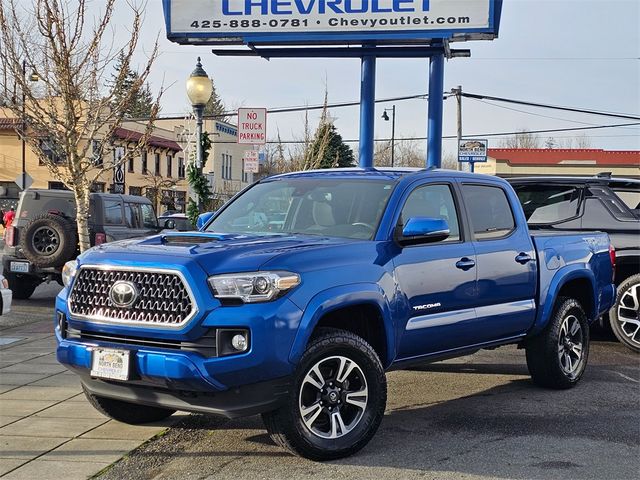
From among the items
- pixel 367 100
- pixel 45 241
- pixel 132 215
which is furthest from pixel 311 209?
pixel 367 100

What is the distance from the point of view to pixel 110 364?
4781mm

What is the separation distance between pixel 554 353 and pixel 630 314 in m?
2.83

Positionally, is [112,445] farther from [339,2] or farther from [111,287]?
[339,2]

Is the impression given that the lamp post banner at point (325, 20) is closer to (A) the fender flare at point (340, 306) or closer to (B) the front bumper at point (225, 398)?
(A) the fender flare at point (340, 306)

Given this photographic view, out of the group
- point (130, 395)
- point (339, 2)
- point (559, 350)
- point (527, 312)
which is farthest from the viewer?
point (339, 2)

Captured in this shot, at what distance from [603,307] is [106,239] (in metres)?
8.99

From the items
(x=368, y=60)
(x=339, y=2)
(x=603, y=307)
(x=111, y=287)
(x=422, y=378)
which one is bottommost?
(x=422, y=378)

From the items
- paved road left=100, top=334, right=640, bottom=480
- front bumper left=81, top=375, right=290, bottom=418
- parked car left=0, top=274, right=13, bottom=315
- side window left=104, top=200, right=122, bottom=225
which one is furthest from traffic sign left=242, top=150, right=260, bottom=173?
front bumper left=81, top=375, right=290, bottom=418

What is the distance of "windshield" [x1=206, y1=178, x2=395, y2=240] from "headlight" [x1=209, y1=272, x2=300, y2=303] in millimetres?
1146

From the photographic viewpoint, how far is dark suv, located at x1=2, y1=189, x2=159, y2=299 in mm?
13180

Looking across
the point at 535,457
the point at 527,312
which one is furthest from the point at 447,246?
the point at 535,457

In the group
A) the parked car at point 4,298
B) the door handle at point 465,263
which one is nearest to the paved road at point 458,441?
the door handle at point 465,263

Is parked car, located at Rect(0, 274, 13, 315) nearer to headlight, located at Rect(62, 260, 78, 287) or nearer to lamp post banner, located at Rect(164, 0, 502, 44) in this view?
headlight, located at Rect(62, 260, 78, 287)

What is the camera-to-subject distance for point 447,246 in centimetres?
600
